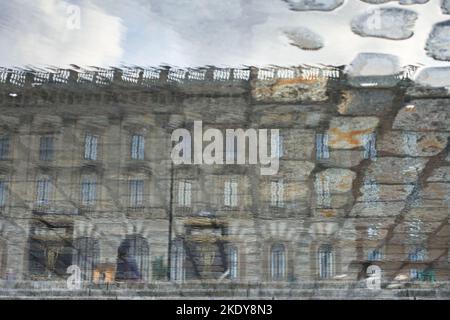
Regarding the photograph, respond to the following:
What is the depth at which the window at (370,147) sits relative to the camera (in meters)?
3.31

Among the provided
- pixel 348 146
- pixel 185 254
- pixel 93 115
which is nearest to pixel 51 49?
pixel 93 115

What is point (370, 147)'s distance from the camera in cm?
332

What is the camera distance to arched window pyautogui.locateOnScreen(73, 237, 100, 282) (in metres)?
3.27

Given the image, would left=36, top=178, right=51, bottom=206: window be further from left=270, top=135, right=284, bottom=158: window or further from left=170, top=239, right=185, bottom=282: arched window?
left=270, top=135, right=284, bottom=158: window

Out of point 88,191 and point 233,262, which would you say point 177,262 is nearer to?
point 233,262

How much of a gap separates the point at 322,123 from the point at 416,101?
38 cm

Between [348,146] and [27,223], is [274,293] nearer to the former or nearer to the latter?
[348,146]

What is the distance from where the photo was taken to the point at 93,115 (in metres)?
3.38

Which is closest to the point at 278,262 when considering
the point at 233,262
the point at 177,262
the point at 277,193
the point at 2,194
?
the point at 233,262

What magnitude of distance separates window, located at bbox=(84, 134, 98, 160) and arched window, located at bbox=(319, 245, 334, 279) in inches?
38.1

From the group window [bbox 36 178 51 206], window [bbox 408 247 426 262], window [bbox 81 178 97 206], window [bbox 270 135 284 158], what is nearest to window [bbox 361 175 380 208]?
window [bbox 408 247 426 262]

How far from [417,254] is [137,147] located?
1159mm

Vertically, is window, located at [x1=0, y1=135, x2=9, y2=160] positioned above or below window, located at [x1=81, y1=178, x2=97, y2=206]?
above

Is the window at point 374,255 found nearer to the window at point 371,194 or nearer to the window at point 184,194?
the window at point 371,194
